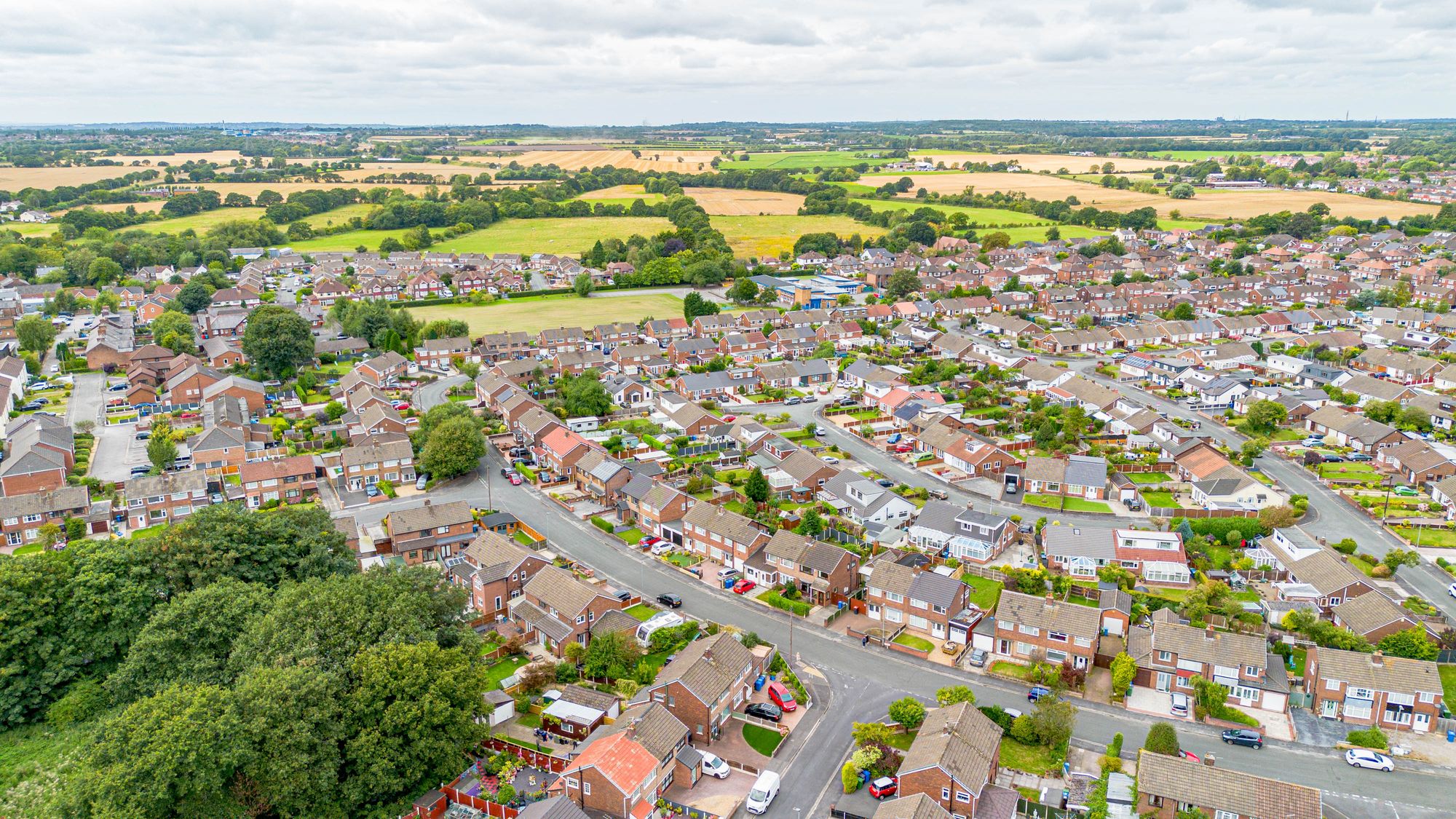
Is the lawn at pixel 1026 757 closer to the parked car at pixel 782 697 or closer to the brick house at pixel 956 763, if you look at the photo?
the brick house at pixel 956 763

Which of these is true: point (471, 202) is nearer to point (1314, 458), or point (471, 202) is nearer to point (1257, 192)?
point (1314, 458)

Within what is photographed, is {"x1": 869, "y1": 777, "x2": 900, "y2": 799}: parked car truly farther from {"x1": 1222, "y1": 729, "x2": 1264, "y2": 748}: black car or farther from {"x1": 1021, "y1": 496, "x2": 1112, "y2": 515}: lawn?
{"x1": 1021, "y1": 496, "x2": 1112, "y2": 515}: lawn

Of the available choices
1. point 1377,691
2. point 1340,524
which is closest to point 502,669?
point 1377,691

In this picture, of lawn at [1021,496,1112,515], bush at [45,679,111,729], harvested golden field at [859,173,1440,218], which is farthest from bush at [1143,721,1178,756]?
harvested golden field at [859,173,1440,218]

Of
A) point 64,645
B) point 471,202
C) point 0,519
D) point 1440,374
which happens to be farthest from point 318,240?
point 1440,374

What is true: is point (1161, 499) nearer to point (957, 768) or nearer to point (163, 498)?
point (957, 768)

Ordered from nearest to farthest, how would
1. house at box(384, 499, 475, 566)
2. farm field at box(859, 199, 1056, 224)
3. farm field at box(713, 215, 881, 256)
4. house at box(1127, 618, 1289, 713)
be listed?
1. house at box(1127, 618, 1289, 713)
2. house at box(384, 499, 475, 566)
3. farm field at box(713, 215, 881, 256)
4. farm field at box(859, 199, 1056, 224)
